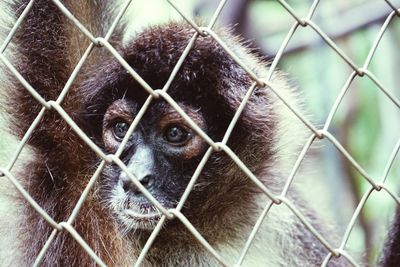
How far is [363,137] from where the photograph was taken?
10.1 metres

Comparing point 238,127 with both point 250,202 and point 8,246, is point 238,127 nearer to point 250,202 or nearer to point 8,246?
point 250,202

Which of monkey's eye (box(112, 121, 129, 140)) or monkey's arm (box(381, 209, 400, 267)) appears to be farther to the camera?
monkey's arm (box(381, 209, 400, 267))

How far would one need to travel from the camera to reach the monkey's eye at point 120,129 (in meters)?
3.75

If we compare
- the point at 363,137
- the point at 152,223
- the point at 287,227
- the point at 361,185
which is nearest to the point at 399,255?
the point at 287,227

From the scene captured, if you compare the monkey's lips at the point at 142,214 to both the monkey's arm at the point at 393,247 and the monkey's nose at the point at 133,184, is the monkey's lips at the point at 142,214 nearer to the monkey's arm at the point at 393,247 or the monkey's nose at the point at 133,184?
the monkey's nose at the point at 133,184

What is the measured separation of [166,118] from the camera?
3672 mm

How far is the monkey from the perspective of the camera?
350cm

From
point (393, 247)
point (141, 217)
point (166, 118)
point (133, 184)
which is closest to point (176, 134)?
point (166, 118)

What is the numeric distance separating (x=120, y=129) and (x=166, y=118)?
270 millimetres

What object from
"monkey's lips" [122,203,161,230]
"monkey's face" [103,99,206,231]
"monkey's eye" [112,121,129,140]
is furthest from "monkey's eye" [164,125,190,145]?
"monkey's lips" [122,203,161,230]

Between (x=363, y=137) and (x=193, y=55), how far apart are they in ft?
22.6

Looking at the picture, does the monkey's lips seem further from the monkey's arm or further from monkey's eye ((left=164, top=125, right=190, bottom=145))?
the monkey's arm

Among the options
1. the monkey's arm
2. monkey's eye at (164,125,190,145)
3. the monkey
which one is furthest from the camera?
the monkey's arm

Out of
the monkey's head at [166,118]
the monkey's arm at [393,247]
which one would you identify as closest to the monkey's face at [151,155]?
the monkey's head at [166,118]
